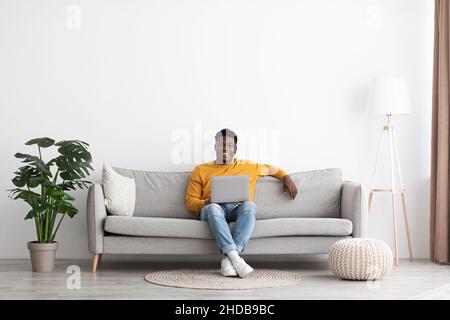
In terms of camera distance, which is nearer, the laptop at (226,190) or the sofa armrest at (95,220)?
the sofa armrest at (95,220)

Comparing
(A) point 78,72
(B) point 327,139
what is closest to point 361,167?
(B) point 327,139

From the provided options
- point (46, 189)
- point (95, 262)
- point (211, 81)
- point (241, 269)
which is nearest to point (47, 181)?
point (46, 189)

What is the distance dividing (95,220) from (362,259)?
192 cm

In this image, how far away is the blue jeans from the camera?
4.88m

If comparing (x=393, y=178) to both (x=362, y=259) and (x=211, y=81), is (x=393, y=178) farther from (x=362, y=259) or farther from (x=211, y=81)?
(x=211, y=81)

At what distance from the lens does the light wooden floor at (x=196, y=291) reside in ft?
13.8

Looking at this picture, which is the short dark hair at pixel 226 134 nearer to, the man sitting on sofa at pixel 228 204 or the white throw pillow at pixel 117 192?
the man sitting on sofa at pixel 228 204

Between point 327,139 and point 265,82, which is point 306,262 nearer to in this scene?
point 327,139

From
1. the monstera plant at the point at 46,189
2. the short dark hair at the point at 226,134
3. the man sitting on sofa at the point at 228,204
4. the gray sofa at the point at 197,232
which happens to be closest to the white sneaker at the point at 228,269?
the man sitting on sofa at the point at 228,204

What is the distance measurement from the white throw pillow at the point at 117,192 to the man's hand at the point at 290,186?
3.91 ft

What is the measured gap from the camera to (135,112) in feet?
19.5

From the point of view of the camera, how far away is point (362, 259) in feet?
15.4

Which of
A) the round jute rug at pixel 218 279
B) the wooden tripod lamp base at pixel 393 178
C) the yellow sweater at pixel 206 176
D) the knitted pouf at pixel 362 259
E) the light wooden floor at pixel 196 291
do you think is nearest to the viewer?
the light wooden floor at pixel 196 291

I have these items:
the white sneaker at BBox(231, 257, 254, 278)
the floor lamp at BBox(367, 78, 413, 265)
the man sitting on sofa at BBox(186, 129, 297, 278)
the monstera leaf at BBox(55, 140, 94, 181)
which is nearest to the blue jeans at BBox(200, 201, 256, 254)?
the man sitting on sofa at BBox(186, 129, 297, 278)
